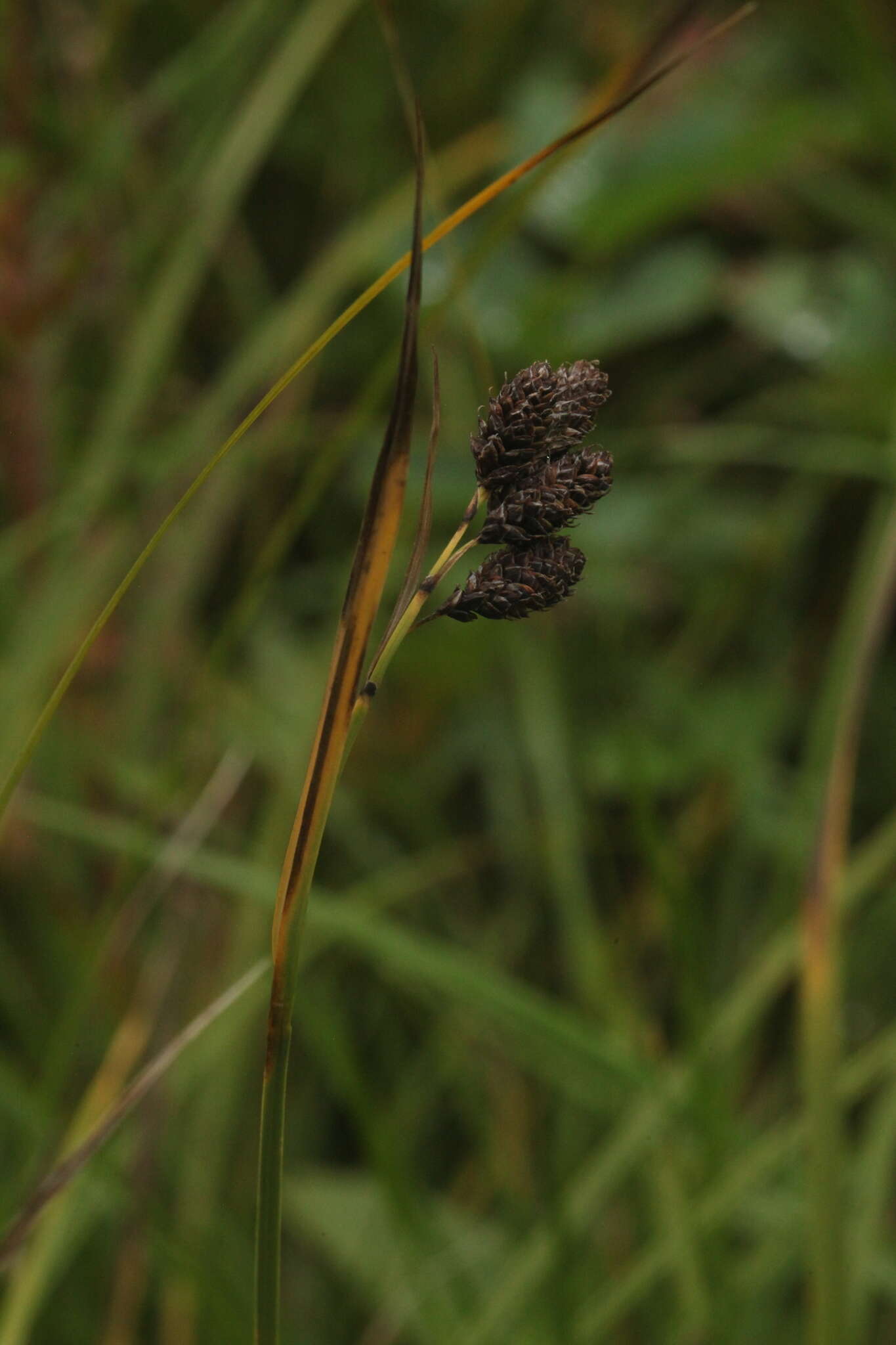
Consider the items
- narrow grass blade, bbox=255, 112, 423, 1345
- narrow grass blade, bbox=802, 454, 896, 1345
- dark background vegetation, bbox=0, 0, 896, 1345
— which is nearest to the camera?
narrow grass blade, bbox=255, 112, 423, 1345

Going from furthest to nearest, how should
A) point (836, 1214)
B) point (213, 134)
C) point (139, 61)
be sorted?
point (139, 61)
point (213, 134)
point (836, 1214)

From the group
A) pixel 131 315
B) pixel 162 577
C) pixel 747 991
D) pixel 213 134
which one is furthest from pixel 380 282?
pixel 131 315

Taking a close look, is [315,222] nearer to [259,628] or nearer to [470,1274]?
[259,628]

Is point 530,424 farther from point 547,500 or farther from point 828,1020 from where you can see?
point 828,1020

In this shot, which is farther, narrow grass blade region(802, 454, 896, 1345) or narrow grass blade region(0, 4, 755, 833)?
narrow grass blade region(802, 454, 896, 1345)

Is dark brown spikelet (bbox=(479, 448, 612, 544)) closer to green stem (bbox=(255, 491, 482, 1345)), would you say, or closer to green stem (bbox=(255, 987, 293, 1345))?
green stem (bbox=(255, 491, 482, 1345))

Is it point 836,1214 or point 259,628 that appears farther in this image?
point 259,628

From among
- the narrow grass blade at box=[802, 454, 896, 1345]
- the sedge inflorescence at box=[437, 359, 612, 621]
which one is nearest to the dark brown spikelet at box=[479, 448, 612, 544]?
the sedge inflorescence at box=[437, 359, 612, 621]

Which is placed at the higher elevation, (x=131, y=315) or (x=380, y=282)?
(x=131, y=315)
